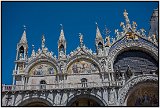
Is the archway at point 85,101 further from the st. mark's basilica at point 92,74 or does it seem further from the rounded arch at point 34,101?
the rounded arch at point 34,101

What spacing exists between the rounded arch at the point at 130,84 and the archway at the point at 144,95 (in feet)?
1.05

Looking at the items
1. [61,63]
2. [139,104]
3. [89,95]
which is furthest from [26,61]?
[139,104]

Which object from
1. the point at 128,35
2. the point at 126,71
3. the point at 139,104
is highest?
the point at 128,35

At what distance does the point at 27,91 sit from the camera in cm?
2086

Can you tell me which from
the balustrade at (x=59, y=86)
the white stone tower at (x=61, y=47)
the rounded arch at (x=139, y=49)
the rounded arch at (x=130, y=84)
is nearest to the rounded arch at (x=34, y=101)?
the balustrade at (x=59, y=86)

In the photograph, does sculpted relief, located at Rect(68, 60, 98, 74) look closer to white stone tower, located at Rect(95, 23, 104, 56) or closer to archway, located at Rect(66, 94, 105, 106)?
white stone tower, located at Rect(95, 23, 104, 56)

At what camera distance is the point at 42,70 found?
23.3 meters

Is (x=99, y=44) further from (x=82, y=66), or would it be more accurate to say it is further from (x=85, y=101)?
(x=85, y=101)

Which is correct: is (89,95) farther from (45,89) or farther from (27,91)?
(27,91)

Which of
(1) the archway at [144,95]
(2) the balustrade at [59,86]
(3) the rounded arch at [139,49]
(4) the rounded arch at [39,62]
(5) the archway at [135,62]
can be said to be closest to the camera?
(2) the balustrade at [59,86]

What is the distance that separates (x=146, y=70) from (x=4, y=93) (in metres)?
11.6

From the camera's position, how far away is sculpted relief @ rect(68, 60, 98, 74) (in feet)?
76.0

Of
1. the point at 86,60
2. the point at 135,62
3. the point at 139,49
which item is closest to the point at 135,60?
the point at 135,62

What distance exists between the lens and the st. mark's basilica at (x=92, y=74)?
20.7 meters
